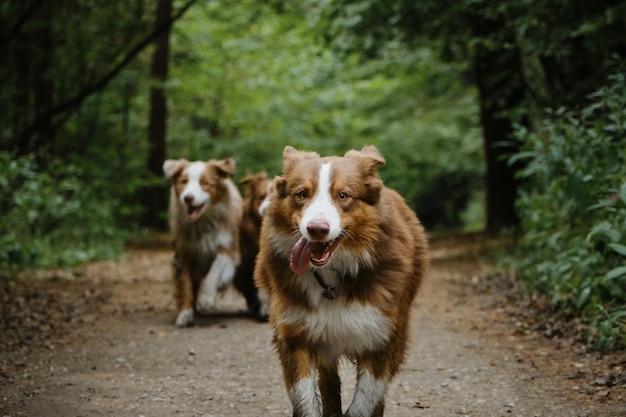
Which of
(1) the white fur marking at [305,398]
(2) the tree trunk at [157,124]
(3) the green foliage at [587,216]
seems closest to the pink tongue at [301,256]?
→ (1) the white fur marking at [305,398]

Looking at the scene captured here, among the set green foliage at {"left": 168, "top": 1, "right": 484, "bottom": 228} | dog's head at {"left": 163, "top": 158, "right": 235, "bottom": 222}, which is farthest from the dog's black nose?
green foliage at {"left": 168, "top": 1, "right": 484, "bottom": 228}

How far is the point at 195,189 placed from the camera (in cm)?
821

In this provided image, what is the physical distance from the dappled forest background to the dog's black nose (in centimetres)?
252

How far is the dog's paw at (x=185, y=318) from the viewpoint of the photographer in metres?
8.04

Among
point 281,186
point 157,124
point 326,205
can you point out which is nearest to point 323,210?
point 326,205

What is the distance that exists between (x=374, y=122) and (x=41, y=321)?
17060 mm

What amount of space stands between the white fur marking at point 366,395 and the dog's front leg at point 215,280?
4.18 metres

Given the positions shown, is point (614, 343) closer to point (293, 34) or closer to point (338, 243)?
point (338, 243)

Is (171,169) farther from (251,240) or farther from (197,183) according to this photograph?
(251,240)

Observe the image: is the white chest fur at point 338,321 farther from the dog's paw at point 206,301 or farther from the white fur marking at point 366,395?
the dog's paw at point 206,301

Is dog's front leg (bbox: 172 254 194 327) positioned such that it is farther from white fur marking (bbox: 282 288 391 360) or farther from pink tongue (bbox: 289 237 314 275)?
pink tongue (bbox: 289 237 314 275)

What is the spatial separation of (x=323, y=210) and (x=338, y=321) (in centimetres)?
67

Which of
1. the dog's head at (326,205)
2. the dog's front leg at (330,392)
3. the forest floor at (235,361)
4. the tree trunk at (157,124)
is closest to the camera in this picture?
the dog's head at (326,205)

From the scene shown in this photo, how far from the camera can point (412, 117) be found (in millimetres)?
22875
